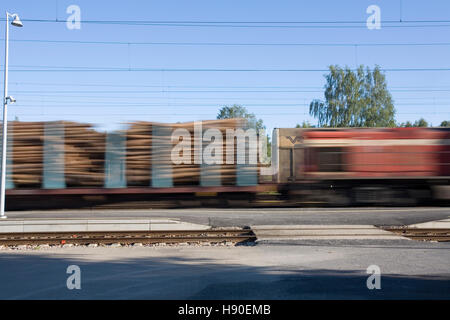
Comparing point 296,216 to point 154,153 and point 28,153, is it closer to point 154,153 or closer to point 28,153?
point 154,153

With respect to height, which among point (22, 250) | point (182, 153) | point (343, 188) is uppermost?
point (182, 153)

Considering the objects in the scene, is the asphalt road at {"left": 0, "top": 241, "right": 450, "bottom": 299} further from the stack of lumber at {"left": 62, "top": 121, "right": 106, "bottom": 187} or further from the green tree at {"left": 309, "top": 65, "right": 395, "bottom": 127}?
the green tree at {"left": 309, "top": 65, "right": 395, "bottom": 127}

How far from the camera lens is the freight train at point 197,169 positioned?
1514cm

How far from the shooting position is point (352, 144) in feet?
52.1

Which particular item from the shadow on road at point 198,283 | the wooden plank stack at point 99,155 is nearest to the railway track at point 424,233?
the shadow on road at point 198,283

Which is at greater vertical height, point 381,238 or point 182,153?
point 182,153

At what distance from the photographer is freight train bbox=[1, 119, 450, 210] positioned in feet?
49.7

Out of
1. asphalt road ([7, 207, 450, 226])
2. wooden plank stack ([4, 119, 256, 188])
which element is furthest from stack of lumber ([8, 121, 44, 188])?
asphalt road ([7, 207, 450, 226])

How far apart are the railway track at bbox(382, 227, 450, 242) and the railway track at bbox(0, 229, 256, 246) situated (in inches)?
173

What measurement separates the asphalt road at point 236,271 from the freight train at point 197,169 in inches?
274

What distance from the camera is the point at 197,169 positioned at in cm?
1536
